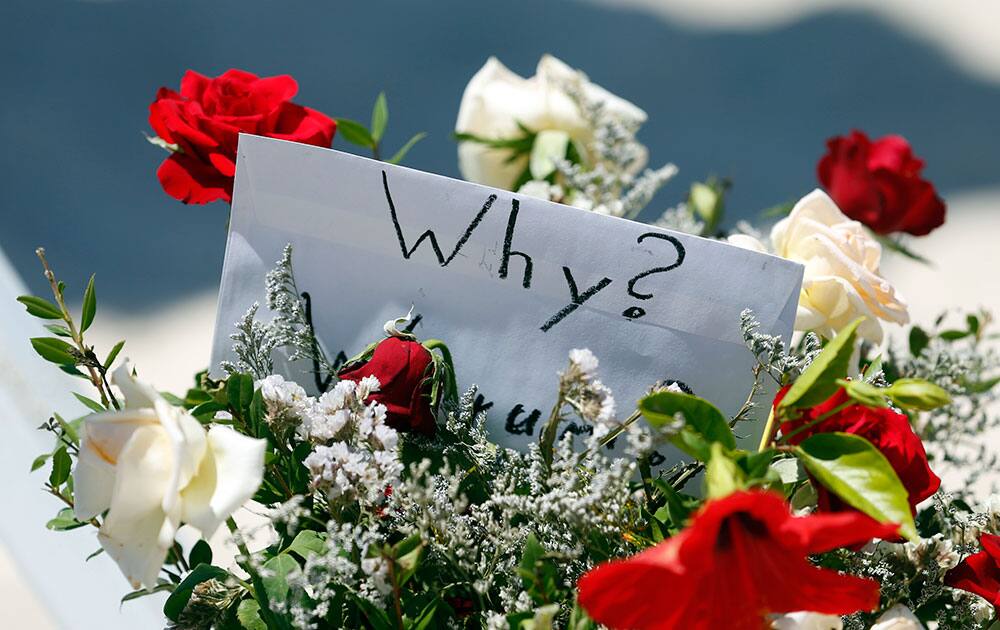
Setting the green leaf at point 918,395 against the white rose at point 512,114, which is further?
the white rose at point 512,114

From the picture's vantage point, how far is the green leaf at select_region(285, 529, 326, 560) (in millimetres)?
492

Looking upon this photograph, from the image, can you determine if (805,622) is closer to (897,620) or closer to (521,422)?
(897,620)

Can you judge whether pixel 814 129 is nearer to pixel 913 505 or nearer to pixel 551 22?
pixel 551 22

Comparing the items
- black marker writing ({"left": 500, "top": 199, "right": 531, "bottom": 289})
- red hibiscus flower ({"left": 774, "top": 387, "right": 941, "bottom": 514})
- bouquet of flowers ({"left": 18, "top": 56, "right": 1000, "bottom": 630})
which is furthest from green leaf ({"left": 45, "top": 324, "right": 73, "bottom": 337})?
red hibiscus flower ({"left": 774, "top": 387, "right": 941, "bottom": 514})

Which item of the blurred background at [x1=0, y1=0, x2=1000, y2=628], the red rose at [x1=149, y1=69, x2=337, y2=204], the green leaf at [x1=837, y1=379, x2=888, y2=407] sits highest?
the red rose at [x1=149, y1=69, x2=337, y2=204]

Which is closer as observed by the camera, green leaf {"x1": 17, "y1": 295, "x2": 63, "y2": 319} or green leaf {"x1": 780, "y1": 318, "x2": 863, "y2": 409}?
green leaf {"x1": 780, "y1": 318, "x2": 863, "y2": 409}

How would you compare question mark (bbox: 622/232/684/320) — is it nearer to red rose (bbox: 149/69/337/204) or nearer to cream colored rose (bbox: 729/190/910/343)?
cream colored rose (bbox: 729/190/910/343)

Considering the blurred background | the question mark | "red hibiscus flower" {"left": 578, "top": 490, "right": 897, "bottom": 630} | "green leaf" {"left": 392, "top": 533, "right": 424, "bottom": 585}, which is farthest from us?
the blurred background

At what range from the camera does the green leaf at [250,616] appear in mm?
494

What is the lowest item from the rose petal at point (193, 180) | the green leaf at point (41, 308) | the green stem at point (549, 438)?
the green stem at point (549, 438)

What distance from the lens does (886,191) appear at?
34.7 inches

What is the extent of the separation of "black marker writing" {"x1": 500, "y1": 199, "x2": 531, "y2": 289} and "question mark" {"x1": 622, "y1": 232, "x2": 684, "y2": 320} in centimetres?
6

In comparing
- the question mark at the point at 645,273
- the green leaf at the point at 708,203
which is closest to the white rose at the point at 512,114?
the green leaf at the point at 708,203

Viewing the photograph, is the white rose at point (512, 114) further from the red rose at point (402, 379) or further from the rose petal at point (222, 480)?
the rose petal at point (222, 480)
